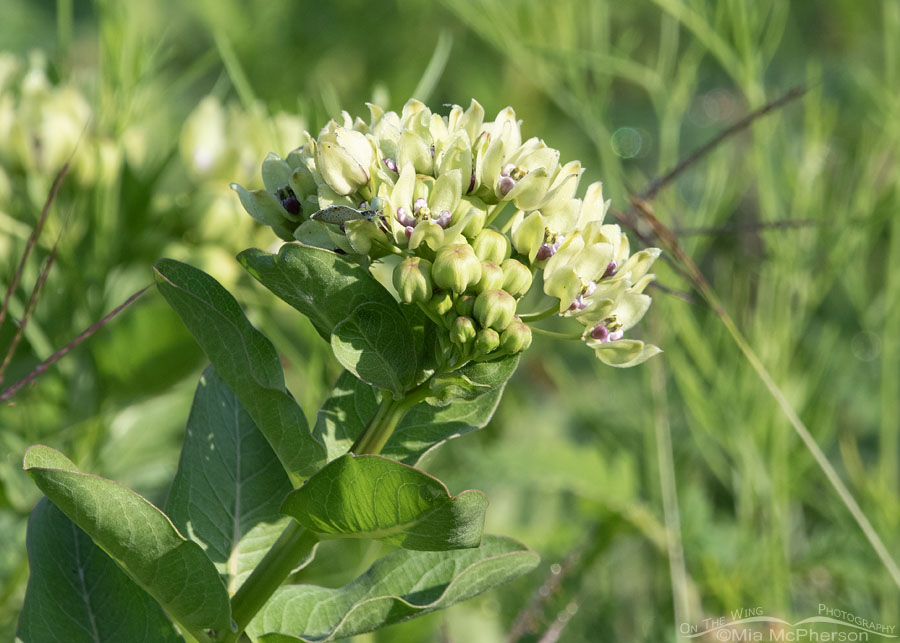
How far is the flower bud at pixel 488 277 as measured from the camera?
440 millimetres

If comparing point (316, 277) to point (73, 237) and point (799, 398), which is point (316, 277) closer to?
point (73, 237)

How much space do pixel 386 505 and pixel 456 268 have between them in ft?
0.37

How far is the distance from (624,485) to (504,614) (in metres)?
0.19

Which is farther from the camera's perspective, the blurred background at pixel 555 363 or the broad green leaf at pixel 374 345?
the blurred background at pixel 555 363

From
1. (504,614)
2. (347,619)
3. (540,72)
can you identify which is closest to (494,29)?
(540,72)

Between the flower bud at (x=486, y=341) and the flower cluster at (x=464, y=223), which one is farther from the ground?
the flower cluster at (x=464, y=223)

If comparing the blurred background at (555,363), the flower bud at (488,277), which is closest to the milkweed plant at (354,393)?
the flower bud at (488,277)

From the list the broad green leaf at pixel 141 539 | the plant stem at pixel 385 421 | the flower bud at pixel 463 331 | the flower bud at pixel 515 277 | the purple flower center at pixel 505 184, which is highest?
the purple flower center at pixel 505 184

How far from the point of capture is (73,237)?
869 mm

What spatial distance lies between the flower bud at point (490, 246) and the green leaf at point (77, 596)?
25 centimetres

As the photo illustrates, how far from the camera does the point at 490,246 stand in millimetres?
457

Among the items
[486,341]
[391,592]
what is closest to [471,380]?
[486,341]

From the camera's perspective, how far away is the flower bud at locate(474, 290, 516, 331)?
0.42 meters

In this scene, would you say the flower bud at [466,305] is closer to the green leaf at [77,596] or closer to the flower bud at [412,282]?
the flower bud at [412,282]
